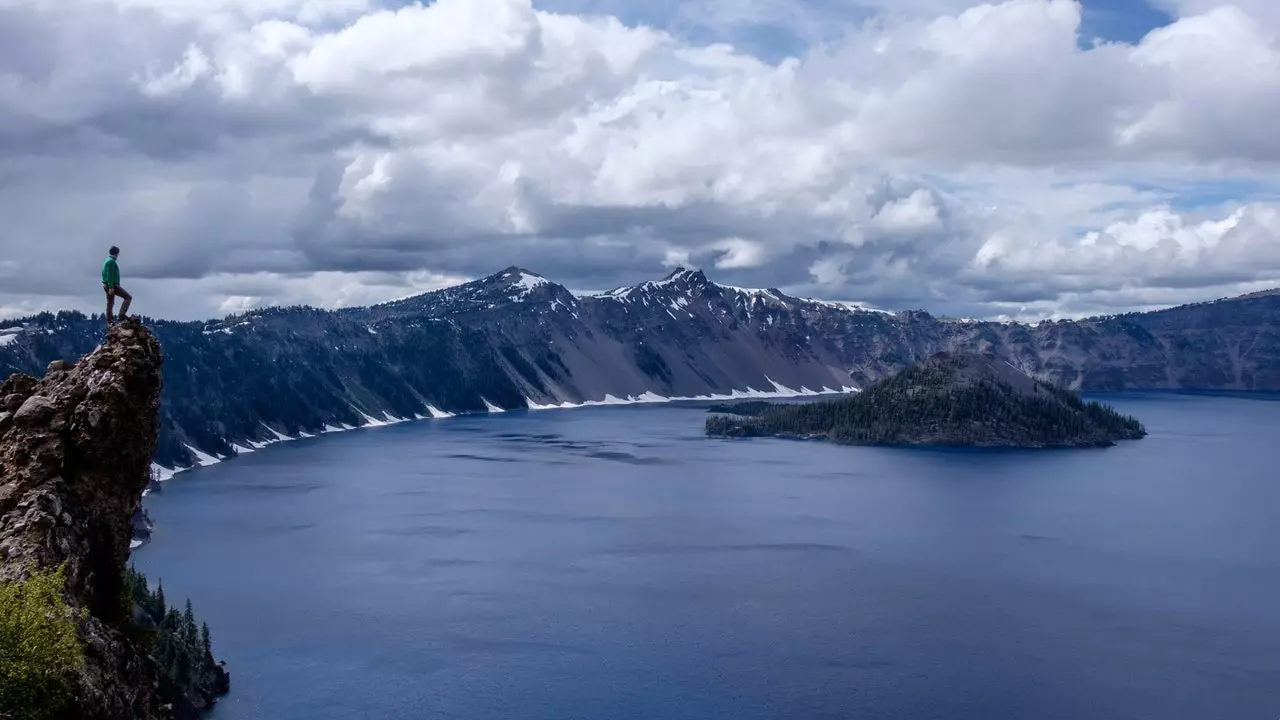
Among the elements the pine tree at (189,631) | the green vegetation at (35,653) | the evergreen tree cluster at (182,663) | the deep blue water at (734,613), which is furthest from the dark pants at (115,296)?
the pine tree at (189,631)

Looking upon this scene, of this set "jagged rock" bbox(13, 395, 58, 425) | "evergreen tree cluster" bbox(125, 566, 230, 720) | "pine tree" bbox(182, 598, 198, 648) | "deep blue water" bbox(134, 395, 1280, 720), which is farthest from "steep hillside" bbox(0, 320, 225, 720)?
"pine tree" bbox(182, 598, 198, 648)

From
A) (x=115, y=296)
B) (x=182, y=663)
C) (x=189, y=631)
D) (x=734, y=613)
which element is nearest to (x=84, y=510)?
(x=115, y=296)

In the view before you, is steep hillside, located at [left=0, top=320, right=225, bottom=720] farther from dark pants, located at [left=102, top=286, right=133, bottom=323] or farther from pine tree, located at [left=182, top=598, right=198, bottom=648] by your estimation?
pine tree, located at [left=182, top=598, right=198, bottom=648]

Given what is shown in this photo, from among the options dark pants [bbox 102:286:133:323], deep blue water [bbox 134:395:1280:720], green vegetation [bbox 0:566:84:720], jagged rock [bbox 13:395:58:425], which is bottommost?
deep blue water [bbox 134:395:1280:720]

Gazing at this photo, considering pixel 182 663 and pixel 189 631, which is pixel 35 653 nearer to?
pixel 182 663

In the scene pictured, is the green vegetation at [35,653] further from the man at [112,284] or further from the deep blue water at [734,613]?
the deep blue water at [734,613]

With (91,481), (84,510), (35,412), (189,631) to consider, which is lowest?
(189,631)

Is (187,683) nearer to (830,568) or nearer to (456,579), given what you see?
(456,579)
